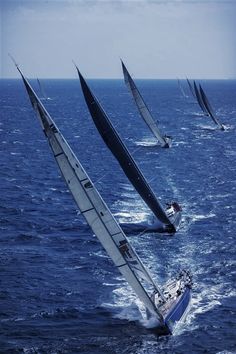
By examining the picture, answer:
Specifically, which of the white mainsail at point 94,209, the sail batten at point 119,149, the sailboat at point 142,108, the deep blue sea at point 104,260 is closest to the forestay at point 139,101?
the sailboat at point 142,108

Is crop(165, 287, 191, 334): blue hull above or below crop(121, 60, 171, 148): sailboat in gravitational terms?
below

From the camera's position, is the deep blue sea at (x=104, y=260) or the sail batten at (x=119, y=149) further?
the sail batten at (x=119, y=149)

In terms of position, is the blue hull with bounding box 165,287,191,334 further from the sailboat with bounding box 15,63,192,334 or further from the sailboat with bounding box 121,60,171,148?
the sailboat with bounding box 121,60,171,148

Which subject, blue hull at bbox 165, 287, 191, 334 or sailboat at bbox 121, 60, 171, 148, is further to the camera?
sailboat at bbox 121, 60, 171, 148

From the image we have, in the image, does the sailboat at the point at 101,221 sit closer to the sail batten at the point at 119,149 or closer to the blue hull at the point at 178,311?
the blue hull at the point at 178,311

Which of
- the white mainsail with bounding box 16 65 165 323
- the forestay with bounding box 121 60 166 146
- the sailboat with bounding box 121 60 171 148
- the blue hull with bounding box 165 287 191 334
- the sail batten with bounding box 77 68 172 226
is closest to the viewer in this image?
the white mainsail with bounding box 16 65 165 323

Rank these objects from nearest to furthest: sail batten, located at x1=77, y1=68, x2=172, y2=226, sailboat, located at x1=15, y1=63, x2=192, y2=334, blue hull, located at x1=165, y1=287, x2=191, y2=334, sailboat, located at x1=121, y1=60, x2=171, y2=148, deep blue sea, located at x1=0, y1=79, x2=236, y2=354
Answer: sailboat, located at x1=15, y1=63, x2=192, y2=334
deep blue sea, located at x1=0, y1=79, x2=236, y2=354
blue hull, located at x1=165, y1=287, x2=191, y2=334
sail batten, located at x1=77, y1=68, x2=172, y2=226
sailboat, located at x1=121, y1=60, x2=171, y2=148

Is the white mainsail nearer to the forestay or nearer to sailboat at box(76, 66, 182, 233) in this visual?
sailboat at box(76, 66, 182, 233)

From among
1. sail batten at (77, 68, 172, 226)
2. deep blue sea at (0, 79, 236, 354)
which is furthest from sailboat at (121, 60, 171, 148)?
sail batten at (77, 68, 172, 226)
